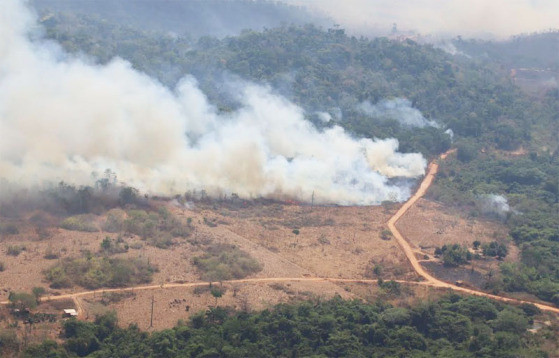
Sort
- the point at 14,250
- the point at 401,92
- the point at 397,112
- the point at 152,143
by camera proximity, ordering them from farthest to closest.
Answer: the point at 401,92 → the point at 397,112 → the point at 152,143 → the point at 14,250

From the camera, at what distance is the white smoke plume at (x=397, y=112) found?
3558 inches

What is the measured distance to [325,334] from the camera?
3950cm

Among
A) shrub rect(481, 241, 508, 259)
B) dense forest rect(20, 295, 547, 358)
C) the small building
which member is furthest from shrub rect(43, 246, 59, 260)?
shrub rect(481, 241, 508, 259)

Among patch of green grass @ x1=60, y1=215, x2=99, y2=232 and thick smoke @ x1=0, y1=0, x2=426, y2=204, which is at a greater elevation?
thick smoke @ x1=0, y1=0, x2=426, y2=204

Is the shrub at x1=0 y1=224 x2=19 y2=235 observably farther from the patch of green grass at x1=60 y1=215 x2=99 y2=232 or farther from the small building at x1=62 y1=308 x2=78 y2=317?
the small building at x1=62 y1=308 x2=78 y2=317

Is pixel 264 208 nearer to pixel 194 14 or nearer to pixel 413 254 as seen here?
pixel 413 254

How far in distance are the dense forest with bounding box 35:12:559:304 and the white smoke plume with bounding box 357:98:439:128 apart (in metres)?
0.24

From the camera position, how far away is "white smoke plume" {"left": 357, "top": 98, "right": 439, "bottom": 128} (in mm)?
90375

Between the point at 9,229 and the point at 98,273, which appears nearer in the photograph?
the point at 98,273

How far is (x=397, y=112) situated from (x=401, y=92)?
888 centimetres

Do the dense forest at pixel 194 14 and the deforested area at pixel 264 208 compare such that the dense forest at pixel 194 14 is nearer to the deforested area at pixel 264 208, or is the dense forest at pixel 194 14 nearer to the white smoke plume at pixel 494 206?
the deforested area at pixel 264 208

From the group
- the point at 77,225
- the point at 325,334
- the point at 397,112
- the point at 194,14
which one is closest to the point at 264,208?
the point at 77,225

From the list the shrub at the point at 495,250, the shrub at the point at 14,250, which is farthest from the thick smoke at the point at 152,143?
the shrub at the point at 495,250

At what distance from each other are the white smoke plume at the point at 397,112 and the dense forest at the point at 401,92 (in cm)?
24
